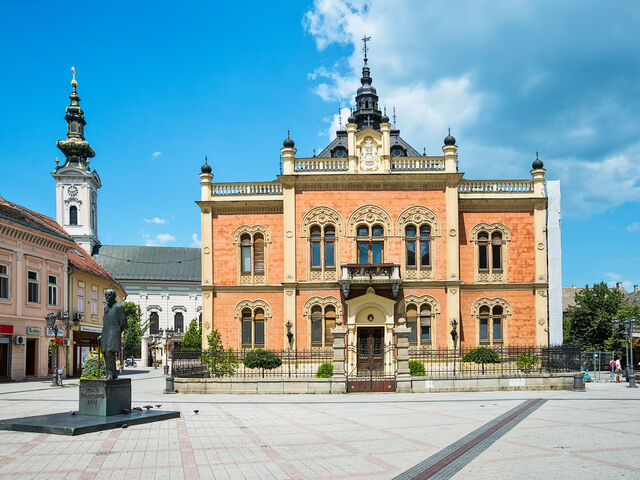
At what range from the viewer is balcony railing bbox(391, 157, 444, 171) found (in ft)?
116

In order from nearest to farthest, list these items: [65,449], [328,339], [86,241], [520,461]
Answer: [520,461]
[65,449]
[328,339]
[86,241]

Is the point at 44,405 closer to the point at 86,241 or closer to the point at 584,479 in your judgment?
the point at 584,479

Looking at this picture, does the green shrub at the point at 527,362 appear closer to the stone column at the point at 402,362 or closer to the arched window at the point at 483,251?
the stone column at the point at 402,362

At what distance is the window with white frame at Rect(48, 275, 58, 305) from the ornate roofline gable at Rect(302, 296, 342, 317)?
49.1 feet

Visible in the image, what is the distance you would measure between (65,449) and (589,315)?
45.5 metres

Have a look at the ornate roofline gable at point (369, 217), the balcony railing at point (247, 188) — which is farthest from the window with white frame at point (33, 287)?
the ornate roofline gable at point (369, 217)

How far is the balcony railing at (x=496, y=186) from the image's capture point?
36.1 meters

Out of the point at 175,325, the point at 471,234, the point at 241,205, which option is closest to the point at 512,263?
the point at 471,234

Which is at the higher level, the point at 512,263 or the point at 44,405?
the point at 512,263

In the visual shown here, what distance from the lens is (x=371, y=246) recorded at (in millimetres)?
35031

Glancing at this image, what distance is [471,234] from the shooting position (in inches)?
1406

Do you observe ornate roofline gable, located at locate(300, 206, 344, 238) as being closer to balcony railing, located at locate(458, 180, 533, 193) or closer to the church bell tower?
balcony railing, located at locate(458, 180, 533, 193)

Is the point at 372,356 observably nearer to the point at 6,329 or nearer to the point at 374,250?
the point at 374,250

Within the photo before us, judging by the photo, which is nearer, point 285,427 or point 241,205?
point 285,427
